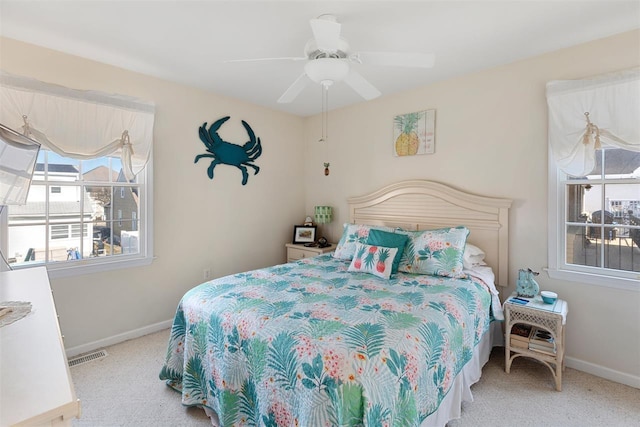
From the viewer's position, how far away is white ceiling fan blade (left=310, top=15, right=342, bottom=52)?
1.60 meters

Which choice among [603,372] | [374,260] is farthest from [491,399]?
[374,260]

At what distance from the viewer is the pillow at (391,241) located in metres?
2.58

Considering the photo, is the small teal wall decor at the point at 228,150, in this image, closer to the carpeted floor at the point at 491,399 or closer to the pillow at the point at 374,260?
the pillow at the point at 374,260

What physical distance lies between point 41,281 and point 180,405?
→ 111 centimetres

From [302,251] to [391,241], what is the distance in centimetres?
148

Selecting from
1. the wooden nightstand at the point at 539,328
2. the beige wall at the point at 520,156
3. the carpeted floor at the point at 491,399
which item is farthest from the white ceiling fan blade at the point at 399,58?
the carpeted floor at the point at 491,399

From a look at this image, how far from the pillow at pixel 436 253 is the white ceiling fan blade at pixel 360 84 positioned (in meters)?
1.27

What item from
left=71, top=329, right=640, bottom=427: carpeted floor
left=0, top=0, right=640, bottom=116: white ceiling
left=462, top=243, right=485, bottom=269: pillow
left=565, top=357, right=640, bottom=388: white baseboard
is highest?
left=0, top=0, right=640, bottom=116: white ceiling

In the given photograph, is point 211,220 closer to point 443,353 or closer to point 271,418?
point 271,418

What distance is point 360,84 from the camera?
7.47 feet

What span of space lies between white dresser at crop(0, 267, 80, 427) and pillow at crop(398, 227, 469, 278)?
2276mm

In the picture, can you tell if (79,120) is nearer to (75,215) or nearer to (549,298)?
(75,215)

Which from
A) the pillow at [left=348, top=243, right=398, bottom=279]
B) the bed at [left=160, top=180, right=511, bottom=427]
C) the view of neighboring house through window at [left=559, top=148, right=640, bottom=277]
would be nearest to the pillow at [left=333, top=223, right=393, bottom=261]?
the bed at [left=160, top=180, right=511, bottom=427]

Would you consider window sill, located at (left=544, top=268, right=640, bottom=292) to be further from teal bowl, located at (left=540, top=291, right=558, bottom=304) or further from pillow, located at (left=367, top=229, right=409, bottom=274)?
pillow, located at (left=367, top=229, right=409, bottom=274)
